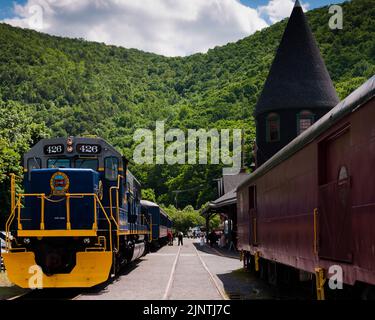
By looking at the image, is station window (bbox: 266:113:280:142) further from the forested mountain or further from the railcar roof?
the railcar roof

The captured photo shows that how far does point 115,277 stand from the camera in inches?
722

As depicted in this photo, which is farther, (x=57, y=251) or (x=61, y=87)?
(x=61, y=87)

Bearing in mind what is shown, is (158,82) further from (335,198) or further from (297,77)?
(335,198)

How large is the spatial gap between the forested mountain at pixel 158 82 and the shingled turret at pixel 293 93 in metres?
20.4

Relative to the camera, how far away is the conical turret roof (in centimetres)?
3669

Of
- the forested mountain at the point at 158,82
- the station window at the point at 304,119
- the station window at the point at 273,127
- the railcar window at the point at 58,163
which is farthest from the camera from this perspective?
the forested mountain at the point at 158,82

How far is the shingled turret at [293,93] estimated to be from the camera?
120 ft

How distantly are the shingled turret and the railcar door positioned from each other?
28800mm

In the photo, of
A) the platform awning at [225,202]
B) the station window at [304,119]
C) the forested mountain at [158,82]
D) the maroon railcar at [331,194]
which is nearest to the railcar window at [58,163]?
the maroon railcar at [331,194]

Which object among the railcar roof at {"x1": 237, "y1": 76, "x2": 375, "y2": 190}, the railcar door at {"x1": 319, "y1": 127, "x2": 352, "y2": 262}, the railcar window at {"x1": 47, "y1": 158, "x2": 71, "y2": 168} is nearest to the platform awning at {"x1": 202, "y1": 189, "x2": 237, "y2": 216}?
the railcar window at {"x1": 47, "y1": 158, "x2": 71, "y2": 168}

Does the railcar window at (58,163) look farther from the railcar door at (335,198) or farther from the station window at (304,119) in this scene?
the station window at (304,119)

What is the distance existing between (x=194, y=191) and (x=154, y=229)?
75.4m
